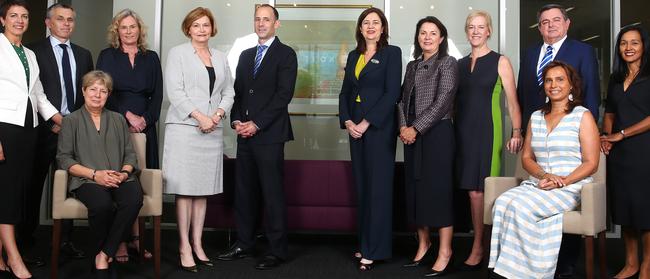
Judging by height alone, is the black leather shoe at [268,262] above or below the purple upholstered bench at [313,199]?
below

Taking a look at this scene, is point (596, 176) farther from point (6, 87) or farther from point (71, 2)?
point (71, 2)

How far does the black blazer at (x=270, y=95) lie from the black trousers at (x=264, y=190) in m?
0.08

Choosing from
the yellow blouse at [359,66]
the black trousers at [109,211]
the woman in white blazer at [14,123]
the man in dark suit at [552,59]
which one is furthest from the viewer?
the yellow blouse at [359,66]

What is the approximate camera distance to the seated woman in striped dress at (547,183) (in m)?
2.93

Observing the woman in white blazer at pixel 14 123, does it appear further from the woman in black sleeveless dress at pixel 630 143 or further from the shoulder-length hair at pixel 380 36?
the woman in black sleeveless dress at pixel 630 143

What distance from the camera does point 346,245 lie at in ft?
15.1

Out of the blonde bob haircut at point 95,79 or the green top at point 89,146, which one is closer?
the green top at point 89,146

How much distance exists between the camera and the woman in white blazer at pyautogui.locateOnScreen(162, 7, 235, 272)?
357 centimetres

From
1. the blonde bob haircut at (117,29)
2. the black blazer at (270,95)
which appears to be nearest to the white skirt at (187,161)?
the black blazer at (270,95)

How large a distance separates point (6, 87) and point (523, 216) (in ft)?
9.32

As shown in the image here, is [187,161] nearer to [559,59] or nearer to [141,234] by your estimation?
[141,234]

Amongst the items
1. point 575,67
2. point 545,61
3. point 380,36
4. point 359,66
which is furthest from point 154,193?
point 575,67

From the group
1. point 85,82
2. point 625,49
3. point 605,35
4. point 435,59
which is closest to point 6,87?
point 85,82

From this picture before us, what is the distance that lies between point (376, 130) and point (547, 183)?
1.05 metres
